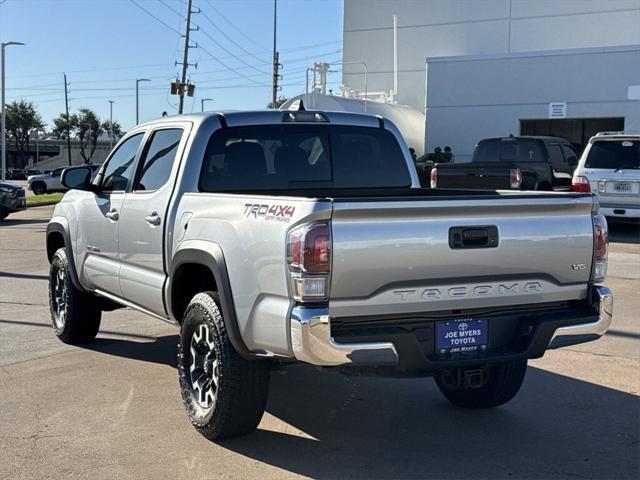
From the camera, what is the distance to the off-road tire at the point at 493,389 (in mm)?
5297

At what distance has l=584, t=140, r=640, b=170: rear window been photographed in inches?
619

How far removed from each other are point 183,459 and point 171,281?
1.19m

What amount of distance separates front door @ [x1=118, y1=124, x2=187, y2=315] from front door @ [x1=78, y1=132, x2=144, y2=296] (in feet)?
0.50

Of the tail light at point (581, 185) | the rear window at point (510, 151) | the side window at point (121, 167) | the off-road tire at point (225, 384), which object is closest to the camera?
the off-road tire at point (225, 384)

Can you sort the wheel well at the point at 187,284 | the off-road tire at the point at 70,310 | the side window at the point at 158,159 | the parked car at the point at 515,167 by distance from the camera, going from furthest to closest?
the parked car at the point at 515,167, the off-road tire at the point at 70,310, the side window at the point at 158,159, the wheel well at the point at 187,284

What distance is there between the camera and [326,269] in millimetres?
3791

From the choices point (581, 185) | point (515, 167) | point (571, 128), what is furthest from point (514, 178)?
point (571, 128)

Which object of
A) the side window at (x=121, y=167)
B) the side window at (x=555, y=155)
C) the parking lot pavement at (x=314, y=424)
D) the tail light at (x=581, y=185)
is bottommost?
the parking lot pavement at (x=314, y=424)

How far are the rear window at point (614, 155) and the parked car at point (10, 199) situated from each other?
635 inches

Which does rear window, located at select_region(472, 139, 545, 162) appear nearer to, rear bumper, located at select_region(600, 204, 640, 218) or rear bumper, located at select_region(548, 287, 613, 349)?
rear bumper, located at select_region(600, 204, 640, 218)

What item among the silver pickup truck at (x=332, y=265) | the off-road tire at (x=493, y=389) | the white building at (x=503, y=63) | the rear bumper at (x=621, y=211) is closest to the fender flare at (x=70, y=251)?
the silver pickup truck at (x=332, y=265)

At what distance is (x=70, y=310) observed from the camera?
275 inches

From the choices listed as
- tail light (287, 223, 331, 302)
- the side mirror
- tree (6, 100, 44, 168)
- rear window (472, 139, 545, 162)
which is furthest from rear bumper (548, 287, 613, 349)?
tree (6, 100, 44, 168)

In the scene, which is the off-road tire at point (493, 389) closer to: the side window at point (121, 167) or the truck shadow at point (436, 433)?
the truck shadow at point (436, 433)
